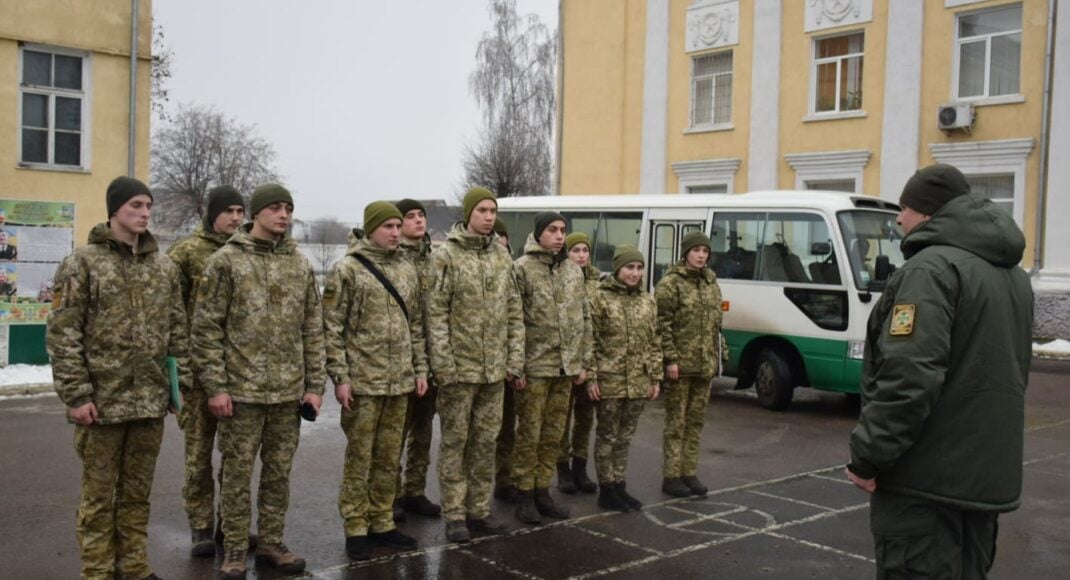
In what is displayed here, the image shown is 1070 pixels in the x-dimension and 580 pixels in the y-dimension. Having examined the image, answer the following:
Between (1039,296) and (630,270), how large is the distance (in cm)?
1539

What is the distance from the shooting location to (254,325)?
552 centimetres

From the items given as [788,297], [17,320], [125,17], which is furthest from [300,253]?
[125,17]

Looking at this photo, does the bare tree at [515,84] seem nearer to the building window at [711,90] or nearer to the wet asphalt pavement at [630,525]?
the building window at [711,90]

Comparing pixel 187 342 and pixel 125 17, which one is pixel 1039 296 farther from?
pixel 187 342

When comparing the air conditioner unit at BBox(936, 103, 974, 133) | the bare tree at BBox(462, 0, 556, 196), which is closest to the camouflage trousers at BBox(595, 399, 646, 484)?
the air conditioner unit at BBox(936, 103, 974, 133)

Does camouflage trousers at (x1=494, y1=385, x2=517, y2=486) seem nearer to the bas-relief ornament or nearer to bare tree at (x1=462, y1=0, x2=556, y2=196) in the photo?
the bas-relief ornament

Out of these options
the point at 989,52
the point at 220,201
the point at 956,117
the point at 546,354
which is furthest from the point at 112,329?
the point at 989,52

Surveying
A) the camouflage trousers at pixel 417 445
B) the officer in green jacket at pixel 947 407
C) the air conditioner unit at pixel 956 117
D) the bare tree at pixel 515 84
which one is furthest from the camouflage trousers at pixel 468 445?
the bare tree at pixel 515 84

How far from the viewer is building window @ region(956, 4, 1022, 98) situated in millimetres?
20375

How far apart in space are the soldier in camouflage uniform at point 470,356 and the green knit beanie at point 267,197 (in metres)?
1.15

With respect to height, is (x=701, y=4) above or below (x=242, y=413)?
above

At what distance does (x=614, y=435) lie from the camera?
287 inches

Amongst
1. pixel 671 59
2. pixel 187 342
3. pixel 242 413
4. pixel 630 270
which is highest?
pixel 671 59

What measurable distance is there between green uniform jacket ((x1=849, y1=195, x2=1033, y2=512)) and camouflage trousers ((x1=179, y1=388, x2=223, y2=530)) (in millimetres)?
3919
